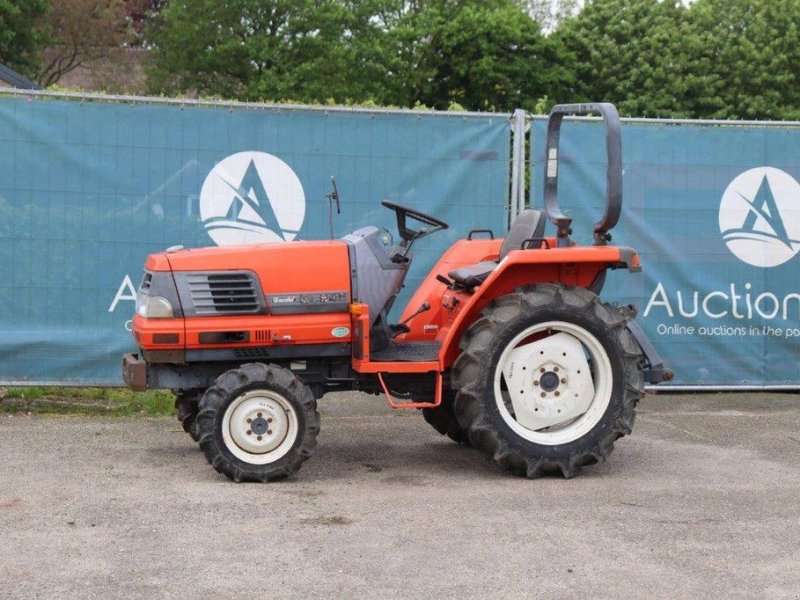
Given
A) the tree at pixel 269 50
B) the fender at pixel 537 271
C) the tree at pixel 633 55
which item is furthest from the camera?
A: the tree at pixel 269 50

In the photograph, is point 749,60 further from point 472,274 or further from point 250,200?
point 472,274

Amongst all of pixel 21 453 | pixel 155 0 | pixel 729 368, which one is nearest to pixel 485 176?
pixel 729 368

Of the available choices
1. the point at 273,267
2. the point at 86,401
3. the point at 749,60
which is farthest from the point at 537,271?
the point at 749,60

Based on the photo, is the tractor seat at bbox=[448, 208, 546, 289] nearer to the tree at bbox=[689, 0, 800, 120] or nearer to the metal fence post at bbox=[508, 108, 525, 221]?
the metal fence post at bbox=[508, 108, 525, 221]

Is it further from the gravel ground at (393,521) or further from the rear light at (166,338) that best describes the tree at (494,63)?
the rear light at (166,338)

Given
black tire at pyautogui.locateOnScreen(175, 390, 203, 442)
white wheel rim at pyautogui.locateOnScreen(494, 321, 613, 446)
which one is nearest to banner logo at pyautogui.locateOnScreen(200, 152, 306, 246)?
black tire at pyautogui.locateOnScreen(175, 390, 203, 442)

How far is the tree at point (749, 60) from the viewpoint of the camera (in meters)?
46.3

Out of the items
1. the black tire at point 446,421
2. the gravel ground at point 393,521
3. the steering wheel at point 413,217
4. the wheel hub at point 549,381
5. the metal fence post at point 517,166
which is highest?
the metal fence post at point 517,166

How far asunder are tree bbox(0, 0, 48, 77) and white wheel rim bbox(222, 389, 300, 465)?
41.0 m

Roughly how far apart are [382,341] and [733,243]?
3.92m

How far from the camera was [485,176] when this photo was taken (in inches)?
405

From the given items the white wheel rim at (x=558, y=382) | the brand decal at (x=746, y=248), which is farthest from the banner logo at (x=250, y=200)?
the brand decal at (x=746, y=248)

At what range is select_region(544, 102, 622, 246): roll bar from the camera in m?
7.60

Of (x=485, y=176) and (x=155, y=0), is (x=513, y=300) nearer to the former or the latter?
(x=485, y=176)
